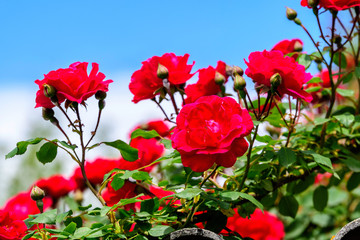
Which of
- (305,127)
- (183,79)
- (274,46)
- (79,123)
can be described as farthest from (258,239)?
(79,123)

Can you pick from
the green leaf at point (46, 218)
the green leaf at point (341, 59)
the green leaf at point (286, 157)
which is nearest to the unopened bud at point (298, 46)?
the green leaf at point (341, 59)

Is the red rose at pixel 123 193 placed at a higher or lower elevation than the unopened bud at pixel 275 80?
lower

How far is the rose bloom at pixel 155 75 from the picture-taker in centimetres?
130

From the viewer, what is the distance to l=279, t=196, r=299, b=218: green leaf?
61.5 inches

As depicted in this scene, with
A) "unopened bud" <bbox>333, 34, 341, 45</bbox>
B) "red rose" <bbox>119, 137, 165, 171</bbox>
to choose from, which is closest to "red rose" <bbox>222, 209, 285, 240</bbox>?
"red rose" <bbox>119, 137, 165, 171</bbox>

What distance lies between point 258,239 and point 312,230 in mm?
971

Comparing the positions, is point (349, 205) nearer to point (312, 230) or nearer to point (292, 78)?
point (312, 230)

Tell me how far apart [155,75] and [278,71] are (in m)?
0.36

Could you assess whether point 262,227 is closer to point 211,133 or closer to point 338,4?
point 338,4

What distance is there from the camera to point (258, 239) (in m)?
2.06

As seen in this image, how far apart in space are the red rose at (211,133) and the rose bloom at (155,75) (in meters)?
0.30

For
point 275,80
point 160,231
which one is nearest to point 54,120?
point 160,231

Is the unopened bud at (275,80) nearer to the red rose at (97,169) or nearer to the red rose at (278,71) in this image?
the red rose at (278,71)

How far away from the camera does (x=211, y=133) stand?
970 mm
